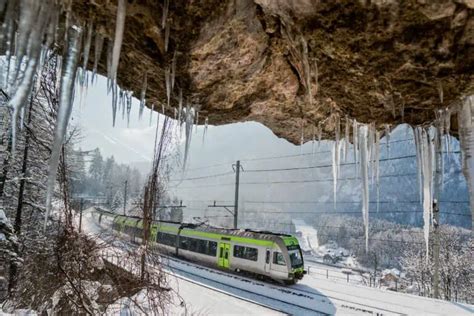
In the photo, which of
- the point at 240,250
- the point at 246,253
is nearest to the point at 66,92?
the point at 246,253

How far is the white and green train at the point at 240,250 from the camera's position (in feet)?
40.5

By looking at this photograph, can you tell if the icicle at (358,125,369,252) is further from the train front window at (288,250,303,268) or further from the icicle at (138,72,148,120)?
the train front window at (288,250,303,268)

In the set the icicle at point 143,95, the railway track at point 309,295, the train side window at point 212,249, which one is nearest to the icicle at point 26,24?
the icicle at point 143,95

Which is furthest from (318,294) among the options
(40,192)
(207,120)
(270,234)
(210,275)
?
(40,192)

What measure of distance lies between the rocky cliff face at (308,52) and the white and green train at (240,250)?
7.47 meters

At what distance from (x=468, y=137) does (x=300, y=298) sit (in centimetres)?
935

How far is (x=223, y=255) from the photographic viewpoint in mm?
14453

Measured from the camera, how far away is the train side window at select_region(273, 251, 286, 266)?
12.2 metres

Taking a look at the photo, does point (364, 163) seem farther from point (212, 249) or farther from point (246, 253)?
point (212, 249)

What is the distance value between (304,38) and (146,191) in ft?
14.9

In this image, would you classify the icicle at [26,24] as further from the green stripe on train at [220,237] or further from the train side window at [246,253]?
the train side window at [246,253]

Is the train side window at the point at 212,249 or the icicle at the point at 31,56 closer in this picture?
the icicle at the point at 31,56

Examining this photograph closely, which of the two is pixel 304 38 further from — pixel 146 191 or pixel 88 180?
pixel 88 180

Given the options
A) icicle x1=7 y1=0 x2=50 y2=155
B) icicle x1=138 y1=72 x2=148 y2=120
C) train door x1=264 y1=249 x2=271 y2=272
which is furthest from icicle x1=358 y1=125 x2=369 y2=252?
train door x1=264 y1=249 x2=271 y2=272
